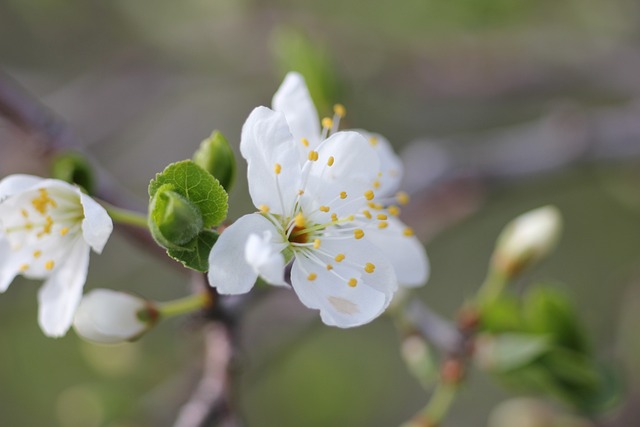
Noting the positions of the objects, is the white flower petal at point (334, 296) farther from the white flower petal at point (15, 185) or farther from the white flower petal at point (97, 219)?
the white flower petal at point (15, 185)

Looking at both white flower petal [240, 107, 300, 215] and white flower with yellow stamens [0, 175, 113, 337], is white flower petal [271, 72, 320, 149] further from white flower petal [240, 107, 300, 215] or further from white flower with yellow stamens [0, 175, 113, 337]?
white flower with yellow stamens [0, 175, 113, 337]

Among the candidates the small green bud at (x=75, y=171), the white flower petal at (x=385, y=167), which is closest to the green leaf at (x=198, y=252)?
the small green bud at (x=75, y=171)

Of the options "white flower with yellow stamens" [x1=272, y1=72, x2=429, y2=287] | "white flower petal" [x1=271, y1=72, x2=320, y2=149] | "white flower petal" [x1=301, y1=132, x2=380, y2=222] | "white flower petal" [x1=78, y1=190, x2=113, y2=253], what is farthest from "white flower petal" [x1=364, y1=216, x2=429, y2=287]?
"white flower petal" [x1=78, y1=190, x2=113, y2=253]

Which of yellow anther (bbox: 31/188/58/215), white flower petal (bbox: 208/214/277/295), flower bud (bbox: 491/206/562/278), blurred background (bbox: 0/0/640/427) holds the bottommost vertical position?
blurred background (bbox: 0/0/640/427)

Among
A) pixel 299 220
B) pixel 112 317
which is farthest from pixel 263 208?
pixel 112 317

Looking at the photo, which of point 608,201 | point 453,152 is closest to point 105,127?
point 453,152

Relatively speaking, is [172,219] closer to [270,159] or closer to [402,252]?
[270,159]
